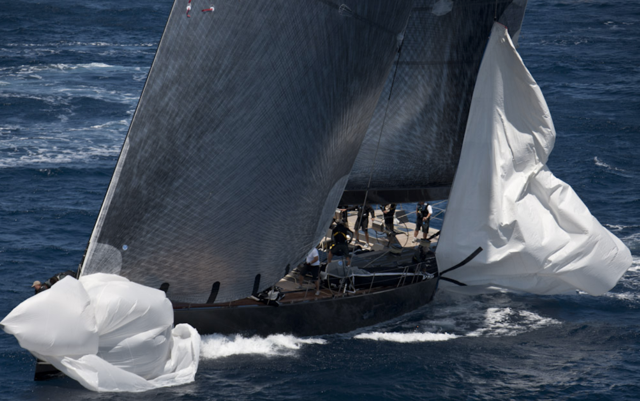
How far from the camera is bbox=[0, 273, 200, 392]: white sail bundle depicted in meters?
17.8

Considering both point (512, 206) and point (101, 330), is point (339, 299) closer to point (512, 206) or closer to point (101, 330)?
point (512, 206)

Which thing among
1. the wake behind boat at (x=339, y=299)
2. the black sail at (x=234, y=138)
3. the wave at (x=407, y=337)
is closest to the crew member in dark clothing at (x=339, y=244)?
the wake behind boat at (x=339, y=299)

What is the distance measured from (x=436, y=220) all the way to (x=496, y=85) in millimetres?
11910

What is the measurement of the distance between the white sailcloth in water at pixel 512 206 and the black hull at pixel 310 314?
77.6 inches

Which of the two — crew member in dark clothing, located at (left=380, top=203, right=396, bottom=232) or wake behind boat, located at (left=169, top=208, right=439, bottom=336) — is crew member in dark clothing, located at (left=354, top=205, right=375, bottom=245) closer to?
wake behind boat, located at (left=169, top=208, right=439, bottom=336)

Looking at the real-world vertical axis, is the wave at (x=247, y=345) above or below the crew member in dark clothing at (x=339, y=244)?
below

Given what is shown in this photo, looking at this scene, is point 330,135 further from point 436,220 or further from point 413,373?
point 436,220

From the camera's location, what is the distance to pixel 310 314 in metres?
23.5

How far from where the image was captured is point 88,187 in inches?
1481

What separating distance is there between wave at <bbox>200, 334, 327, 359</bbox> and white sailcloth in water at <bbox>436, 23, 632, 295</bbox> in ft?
19.7

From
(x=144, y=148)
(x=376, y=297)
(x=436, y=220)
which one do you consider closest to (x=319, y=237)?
(x=376, y=297)

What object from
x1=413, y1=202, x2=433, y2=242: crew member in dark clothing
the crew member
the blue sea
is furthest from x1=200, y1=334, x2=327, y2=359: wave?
x1=413, y1=202, x2=433, y2=242: crew member in dark clothing

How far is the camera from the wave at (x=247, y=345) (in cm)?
2202

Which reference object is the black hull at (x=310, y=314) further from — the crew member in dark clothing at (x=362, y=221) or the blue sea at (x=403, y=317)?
the crew member in dark clothing at (x=362, y=221)
